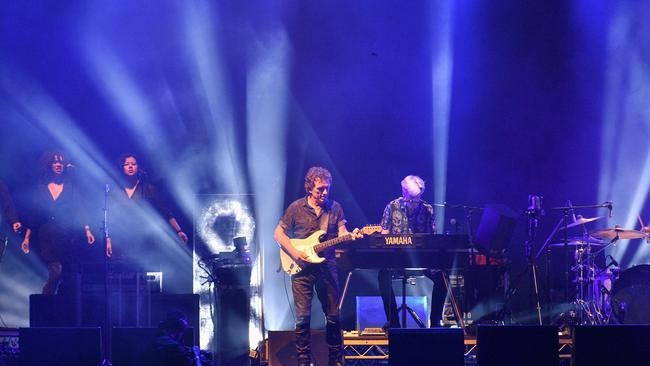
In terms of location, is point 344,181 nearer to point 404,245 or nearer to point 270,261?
point 270,261

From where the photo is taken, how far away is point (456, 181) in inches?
462

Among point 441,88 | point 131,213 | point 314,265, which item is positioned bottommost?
point 314,265

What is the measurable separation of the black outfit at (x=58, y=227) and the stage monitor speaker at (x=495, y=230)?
4924 mm

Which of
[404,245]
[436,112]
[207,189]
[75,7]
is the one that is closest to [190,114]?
[207,189]

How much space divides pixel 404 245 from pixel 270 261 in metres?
3.43

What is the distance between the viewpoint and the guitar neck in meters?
8.55

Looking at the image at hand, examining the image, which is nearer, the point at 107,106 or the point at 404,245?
the point at 404,245

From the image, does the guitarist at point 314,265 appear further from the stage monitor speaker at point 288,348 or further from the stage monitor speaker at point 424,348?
the stage monitor speaker at point 424,348

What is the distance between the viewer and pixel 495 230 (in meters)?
9.54

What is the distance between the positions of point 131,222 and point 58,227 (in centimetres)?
88

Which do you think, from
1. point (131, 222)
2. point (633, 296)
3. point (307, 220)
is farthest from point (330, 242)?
point (633, 296)

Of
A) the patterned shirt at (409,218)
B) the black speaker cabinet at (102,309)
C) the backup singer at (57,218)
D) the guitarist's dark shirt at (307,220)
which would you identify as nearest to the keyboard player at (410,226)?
the patterned shirt at (409,218)

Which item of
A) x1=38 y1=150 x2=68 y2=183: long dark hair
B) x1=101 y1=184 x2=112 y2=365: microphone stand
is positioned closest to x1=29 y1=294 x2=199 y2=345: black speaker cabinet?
x1=101 y1=184 x2=112 y2=365: microphone stand

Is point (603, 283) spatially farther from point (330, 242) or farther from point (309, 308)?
point (309, 308)
